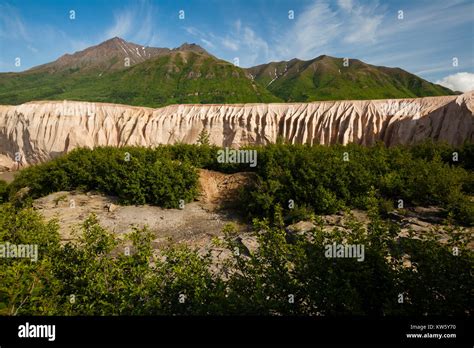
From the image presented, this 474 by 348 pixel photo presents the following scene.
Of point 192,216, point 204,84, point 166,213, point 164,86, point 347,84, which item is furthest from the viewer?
point 347,84

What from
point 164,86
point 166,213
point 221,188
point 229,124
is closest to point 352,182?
point 221,188

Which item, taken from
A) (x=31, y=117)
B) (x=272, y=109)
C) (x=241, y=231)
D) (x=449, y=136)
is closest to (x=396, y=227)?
(x=241, y=231)

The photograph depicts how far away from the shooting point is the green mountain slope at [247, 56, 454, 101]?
109 m

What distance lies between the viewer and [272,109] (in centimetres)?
3969

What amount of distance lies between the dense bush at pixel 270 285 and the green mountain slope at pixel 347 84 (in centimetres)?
10189

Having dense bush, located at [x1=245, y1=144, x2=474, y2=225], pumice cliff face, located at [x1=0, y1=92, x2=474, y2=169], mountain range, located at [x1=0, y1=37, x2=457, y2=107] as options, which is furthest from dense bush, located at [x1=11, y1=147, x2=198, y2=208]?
mountain range, located at [x1=0, y1=37, x2=457, y2=107]

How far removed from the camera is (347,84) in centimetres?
11969

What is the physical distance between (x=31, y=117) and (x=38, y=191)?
102ft

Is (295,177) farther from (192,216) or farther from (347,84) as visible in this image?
(347,84)

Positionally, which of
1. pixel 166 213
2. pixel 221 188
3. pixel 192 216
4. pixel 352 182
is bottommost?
pixel 192 216

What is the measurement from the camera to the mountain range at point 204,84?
102000 millimetres

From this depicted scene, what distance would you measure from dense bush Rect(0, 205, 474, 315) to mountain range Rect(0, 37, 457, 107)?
A: 92.4 metres

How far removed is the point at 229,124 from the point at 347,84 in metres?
95.4

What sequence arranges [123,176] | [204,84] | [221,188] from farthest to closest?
[204,84] < [221,188] < [123,176]
